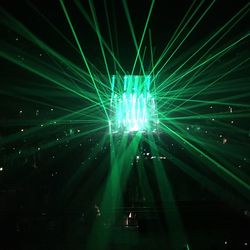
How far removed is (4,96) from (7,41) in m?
3.20

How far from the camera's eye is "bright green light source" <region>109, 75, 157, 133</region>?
31312 millimetres

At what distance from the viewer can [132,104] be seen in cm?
3359

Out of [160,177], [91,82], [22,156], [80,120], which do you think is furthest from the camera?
[80,120]

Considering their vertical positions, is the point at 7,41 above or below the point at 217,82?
below

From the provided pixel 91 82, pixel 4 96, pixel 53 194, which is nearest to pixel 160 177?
pixel 53 194

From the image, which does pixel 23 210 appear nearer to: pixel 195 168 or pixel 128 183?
pixel 128 183

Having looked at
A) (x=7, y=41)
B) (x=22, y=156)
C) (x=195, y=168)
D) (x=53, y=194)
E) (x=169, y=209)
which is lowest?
(x=169, y=209)

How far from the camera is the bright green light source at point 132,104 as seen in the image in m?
31.3

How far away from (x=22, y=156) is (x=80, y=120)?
20.6 meters

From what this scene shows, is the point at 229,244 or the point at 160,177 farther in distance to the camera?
the point at 160,177

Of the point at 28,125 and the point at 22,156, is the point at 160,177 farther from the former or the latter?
the point at 28,125

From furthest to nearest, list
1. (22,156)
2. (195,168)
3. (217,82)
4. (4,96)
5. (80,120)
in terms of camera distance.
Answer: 1. (80,120)
2. (217,82)
3. (4,96)
4. (22,156)
5. (195,168)

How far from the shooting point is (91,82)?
31.3 metres

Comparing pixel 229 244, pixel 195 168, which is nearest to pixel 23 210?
pixel 229 244
